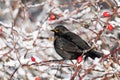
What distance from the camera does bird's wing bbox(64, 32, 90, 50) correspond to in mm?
5109

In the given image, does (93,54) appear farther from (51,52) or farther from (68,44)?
(51,52)

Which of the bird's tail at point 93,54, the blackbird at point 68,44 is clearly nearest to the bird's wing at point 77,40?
the blackbird at point 68,44

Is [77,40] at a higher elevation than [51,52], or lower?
higher

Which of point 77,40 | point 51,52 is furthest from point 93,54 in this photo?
point 51,52

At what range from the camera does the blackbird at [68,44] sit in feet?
17.0

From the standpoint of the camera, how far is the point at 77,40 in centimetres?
521

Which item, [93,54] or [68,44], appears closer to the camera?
[93,54]

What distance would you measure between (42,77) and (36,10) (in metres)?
4.78

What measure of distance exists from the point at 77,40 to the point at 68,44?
4.3 inches

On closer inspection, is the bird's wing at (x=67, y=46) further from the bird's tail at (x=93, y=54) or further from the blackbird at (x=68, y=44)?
the bird's tail at (x=93, y=54)

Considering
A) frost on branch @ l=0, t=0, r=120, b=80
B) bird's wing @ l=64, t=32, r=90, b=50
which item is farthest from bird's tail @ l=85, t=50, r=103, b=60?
bird's wing @ l=64, t=32, r=90, b=50

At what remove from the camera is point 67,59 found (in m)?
5.23

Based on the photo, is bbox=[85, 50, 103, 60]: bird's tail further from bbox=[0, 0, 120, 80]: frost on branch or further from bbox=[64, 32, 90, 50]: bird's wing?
bbox=[64, 32, 90, 50]: bird's wing

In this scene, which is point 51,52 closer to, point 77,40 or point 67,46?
point 67,46
